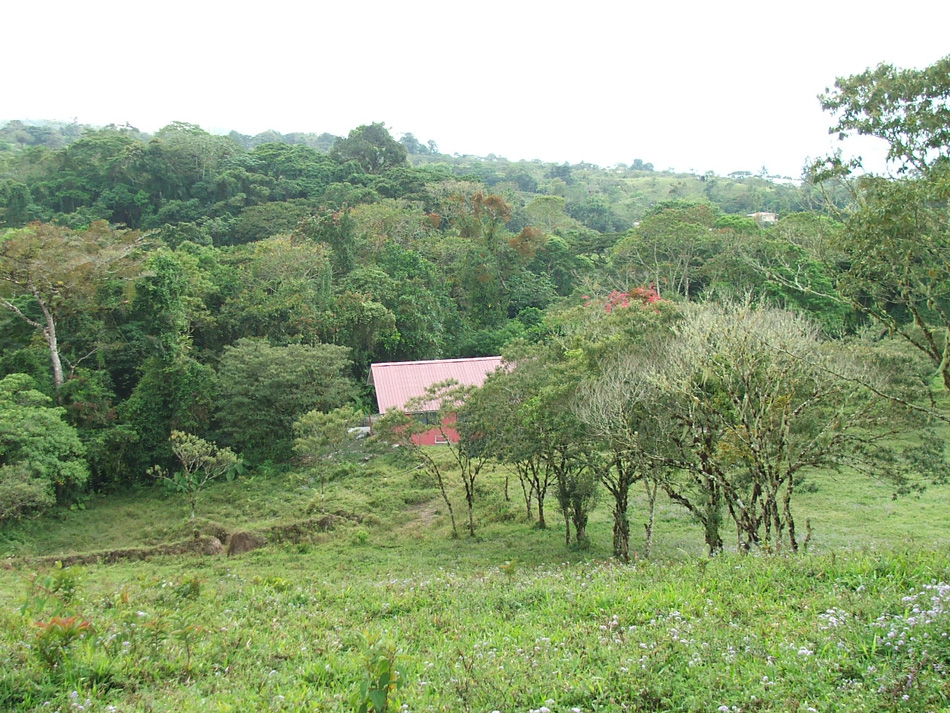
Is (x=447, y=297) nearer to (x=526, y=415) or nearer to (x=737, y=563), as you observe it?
(x=526, y=415)

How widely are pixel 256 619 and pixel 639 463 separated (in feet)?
23.2

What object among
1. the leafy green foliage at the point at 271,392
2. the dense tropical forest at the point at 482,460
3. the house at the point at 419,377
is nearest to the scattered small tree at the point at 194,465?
the dense tropical forest at the point at 482,460

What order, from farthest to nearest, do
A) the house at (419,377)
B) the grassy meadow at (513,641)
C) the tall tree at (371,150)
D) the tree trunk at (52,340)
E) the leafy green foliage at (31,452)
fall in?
the tall tree at (371,150)
the house at (419,377)
the tree trunk at (52,340)
the leafy green foliage at (31,452)
the grassy meadow at (513,641)

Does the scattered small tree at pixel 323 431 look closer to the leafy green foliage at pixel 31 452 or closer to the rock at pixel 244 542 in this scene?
the rock at pixel 244 542

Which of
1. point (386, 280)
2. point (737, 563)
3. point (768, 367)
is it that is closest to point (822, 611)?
point (737, 563)

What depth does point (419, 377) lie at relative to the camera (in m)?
26.0

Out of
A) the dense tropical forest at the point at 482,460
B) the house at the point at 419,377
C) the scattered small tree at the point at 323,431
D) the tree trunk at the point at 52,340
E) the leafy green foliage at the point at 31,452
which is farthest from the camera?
the house at the point at 419,377

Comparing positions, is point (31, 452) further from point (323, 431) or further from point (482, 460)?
point (482, 460)

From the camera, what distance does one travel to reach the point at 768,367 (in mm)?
10820

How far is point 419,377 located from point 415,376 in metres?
0.18

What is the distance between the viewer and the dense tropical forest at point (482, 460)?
15.8ft

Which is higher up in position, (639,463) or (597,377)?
(597,377)

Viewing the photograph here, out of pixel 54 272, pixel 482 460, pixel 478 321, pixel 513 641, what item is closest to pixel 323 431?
pixel 482 460

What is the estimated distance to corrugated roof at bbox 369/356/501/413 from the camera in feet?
82.2
